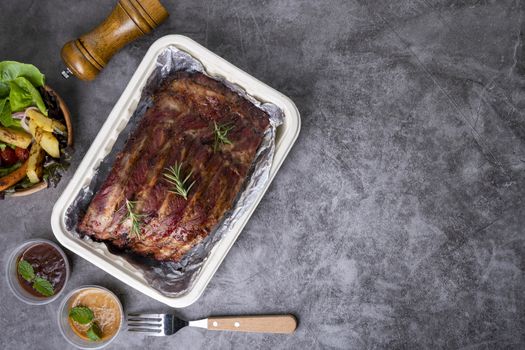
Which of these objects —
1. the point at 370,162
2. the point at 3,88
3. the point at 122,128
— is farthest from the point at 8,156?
the point at 370,162

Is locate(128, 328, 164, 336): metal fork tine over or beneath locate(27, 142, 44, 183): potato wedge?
beneath

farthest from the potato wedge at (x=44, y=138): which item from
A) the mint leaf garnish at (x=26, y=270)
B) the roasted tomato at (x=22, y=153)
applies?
the mint leaf garnish at (x=26, y=270)

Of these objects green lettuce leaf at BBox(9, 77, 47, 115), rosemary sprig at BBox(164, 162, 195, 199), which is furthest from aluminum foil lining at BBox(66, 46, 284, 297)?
green lettuce leaf at BBox(9, 77, 47, 115)

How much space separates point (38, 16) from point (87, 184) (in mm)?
976

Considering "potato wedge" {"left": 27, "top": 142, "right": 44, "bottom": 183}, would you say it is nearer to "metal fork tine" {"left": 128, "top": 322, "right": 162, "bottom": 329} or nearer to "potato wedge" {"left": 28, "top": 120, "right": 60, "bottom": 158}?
"potato wedge" {"left": 28, "top": 120, "right": 60, "bottom": 158}

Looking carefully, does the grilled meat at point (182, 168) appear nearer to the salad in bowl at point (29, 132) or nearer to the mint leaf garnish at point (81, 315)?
the salad in bowl at point (29, 132)

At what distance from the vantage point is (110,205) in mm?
2188

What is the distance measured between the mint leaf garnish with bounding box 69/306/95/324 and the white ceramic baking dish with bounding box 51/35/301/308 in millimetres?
425

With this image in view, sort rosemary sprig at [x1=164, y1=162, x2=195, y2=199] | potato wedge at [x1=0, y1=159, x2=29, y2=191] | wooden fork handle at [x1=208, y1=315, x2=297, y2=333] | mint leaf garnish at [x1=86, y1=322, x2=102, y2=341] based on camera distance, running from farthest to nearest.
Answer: wooden fork handle at [x1=208, y1=315, x2=297, y2=333], mint leaf garnish at [x1=86, y1=322, x2=102, y2=341], potato wedge at [x1=0, y1=159, x2=29, y2=191], rosemary sprig at [x1=164, y1=162, x2=195, y2=199]

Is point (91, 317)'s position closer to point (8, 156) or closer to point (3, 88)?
point (8, 156)

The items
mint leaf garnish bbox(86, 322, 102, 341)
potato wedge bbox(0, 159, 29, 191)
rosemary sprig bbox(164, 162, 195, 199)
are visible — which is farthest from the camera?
mint leaf garnish bbox(86, 322, 102, 341)

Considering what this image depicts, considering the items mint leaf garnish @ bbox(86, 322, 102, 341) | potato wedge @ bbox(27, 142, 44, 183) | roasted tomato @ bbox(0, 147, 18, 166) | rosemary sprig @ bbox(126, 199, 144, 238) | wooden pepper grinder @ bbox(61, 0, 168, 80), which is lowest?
mint leaf garnish @ bbox(86, 322, 102, 341)

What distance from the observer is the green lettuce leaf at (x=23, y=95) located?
231 cm

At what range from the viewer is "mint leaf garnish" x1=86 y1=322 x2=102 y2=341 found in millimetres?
2510
